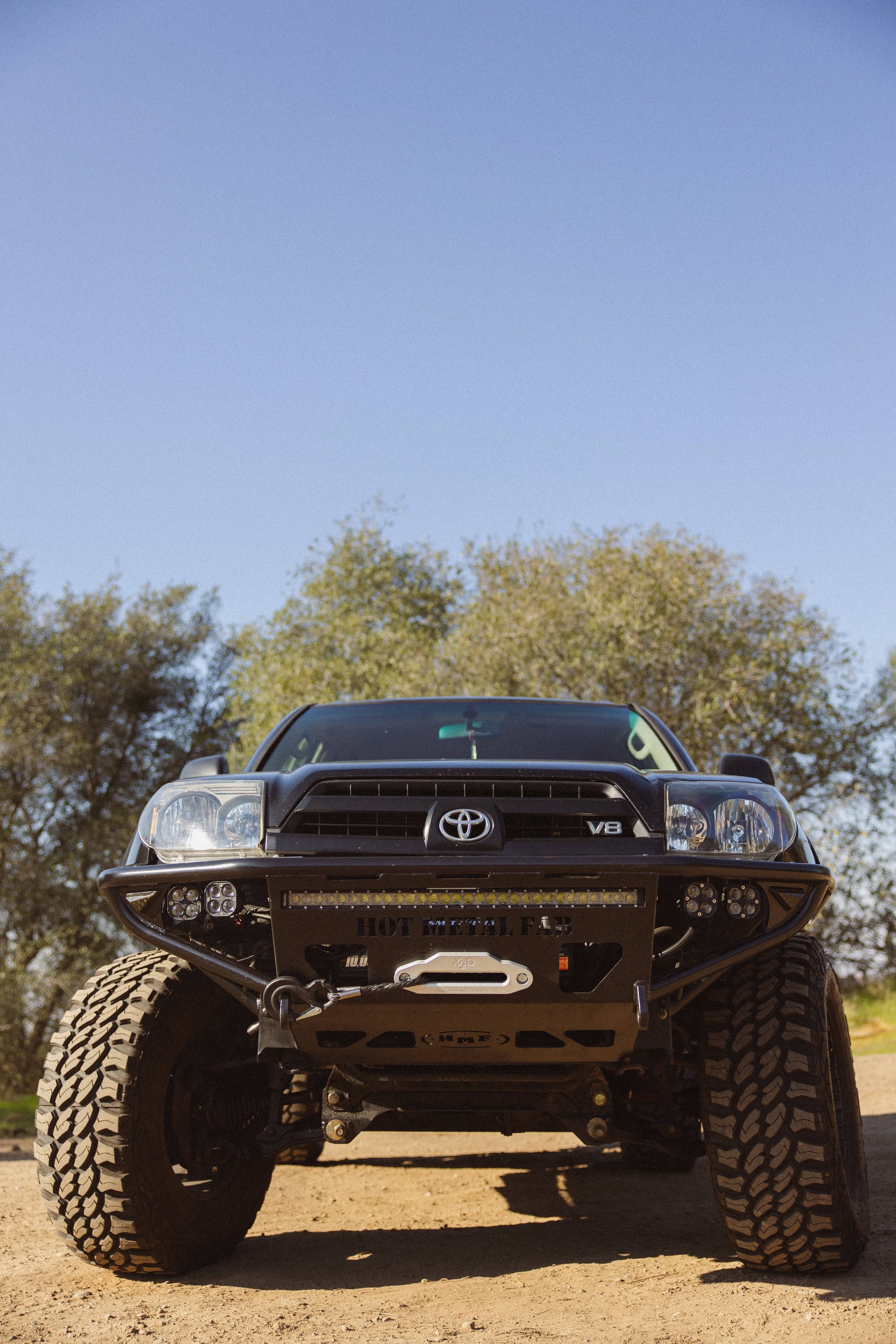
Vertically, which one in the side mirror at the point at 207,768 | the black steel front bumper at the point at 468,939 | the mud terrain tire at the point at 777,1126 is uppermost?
the side mirror at the point at 207,768

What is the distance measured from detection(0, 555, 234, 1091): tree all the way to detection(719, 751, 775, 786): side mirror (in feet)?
63.1

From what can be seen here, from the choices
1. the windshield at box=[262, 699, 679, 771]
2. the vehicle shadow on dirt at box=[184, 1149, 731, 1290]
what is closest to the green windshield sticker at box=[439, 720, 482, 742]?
the windshield at box=[262, 699, 679, 771]

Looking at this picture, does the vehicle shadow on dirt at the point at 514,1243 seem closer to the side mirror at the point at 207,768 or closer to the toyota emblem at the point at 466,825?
the toyota emblem at the point at 466,825

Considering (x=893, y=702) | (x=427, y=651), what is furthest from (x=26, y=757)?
(x=893, y=702)

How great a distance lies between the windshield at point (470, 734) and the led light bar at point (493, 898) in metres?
1.35

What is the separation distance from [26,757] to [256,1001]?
2243cm

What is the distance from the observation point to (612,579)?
20.1m

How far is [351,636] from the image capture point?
25.4 m

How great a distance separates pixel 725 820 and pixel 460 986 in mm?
880

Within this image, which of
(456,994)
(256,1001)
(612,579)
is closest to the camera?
(456,994)

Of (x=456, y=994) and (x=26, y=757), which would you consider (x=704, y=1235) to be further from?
(x=26, y=757)

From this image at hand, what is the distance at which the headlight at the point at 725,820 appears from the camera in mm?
3207

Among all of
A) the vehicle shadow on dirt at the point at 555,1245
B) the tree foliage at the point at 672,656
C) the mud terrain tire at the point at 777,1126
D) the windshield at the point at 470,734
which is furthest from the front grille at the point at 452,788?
the tree foliage at the point at 672,656

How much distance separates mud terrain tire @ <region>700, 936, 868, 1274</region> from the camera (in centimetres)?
320
